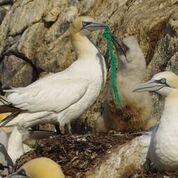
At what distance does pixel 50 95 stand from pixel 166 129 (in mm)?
3472

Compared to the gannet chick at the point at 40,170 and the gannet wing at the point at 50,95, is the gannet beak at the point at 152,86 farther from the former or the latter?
the gannet chick at the point at 40,170

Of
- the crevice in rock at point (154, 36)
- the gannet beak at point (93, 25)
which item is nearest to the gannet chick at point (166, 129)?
the gannet beak at point (93, 25)

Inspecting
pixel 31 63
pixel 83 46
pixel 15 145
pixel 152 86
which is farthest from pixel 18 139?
pixel 31 63

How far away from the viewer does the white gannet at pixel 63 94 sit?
12883 mm

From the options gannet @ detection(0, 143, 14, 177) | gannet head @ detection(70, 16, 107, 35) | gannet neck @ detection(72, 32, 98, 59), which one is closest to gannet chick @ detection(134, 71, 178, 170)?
gannet @ detection(0, 143, 14, 177)

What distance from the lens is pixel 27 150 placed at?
1380 cm

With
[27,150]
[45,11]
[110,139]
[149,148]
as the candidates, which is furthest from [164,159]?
[45,11]

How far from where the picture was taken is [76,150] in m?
12.1

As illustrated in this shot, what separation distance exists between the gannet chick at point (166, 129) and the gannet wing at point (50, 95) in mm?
2520

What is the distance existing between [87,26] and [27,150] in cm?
209

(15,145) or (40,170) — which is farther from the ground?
(40,170)

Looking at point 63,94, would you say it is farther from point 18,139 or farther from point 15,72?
point 15,72

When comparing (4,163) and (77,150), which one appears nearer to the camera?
(4,163)

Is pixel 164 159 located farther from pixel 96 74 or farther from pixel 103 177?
pixel 96 74
